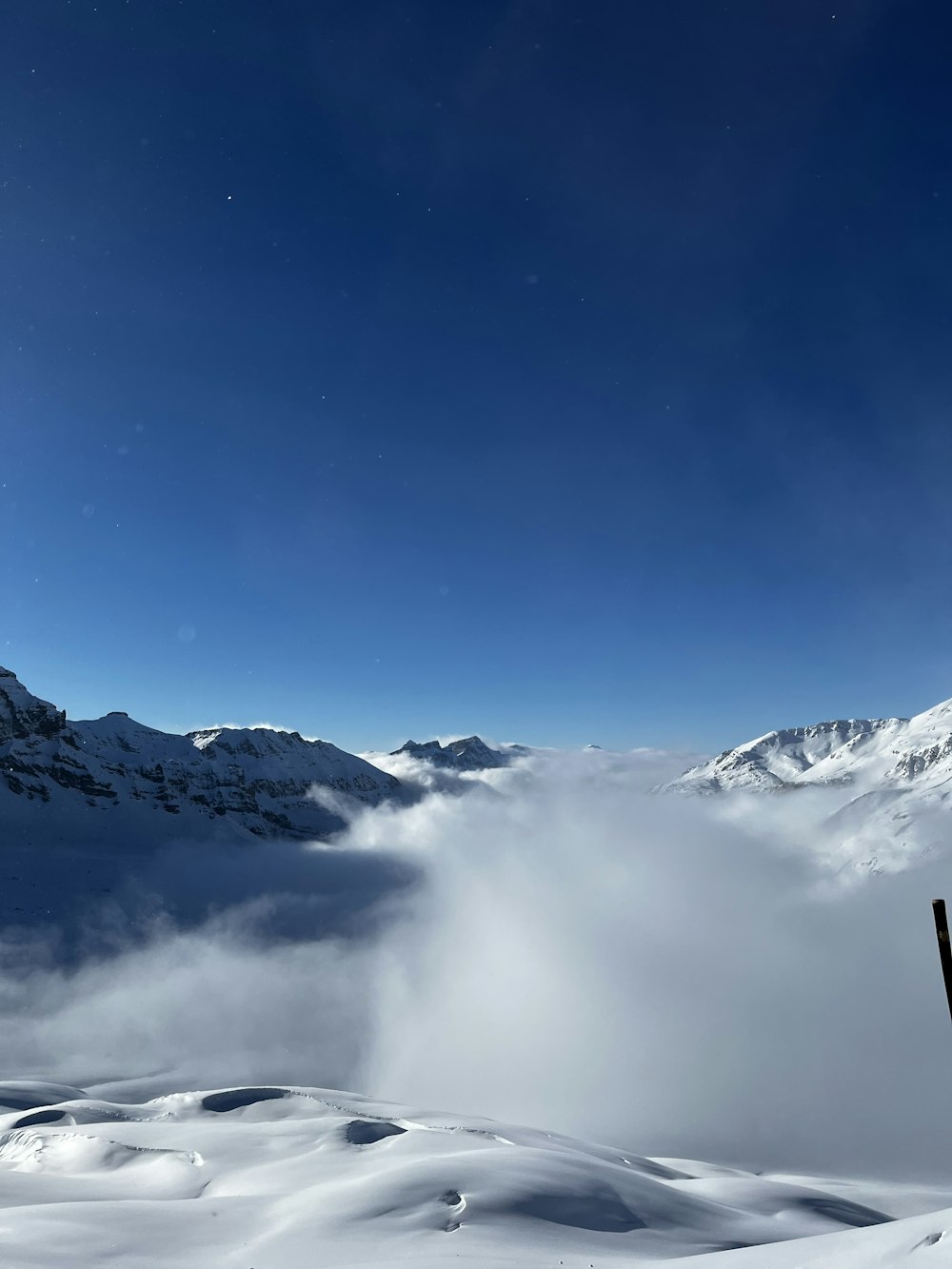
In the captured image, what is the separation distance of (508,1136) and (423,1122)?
550 cm

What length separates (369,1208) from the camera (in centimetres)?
2017

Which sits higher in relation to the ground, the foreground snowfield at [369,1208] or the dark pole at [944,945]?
the dark pole at [944,945]

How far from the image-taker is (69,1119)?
4016 cm

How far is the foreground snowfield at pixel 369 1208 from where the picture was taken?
15627 millimetres

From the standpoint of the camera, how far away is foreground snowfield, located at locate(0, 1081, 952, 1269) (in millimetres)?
15627

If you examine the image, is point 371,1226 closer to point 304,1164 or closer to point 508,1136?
point 304,1164

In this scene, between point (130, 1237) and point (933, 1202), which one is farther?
point (933, 1202)

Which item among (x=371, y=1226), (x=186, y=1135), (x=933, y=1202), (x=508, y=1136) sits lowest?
(x=933, y=1202)

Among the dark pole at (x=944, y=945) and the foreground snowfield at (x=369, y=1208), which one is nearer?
the dark pole at (x=944, y=945)

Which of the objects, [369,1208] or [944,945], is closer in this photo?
[944,945]

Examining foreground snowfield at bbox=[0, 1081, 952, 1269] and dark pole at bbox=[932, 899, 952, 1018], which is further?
foreground snowfield at bbox=[0, 1081, 952, 1269]

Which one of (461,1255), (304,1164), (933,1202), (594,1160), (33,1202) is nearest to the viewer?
(461,1255)

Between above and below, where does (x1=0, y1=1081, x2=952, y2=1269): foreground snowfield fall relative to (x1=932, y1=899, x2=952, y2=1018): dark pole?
below

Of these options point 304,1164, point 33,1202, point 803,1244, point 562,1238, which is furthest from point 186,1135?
point 803,1244
